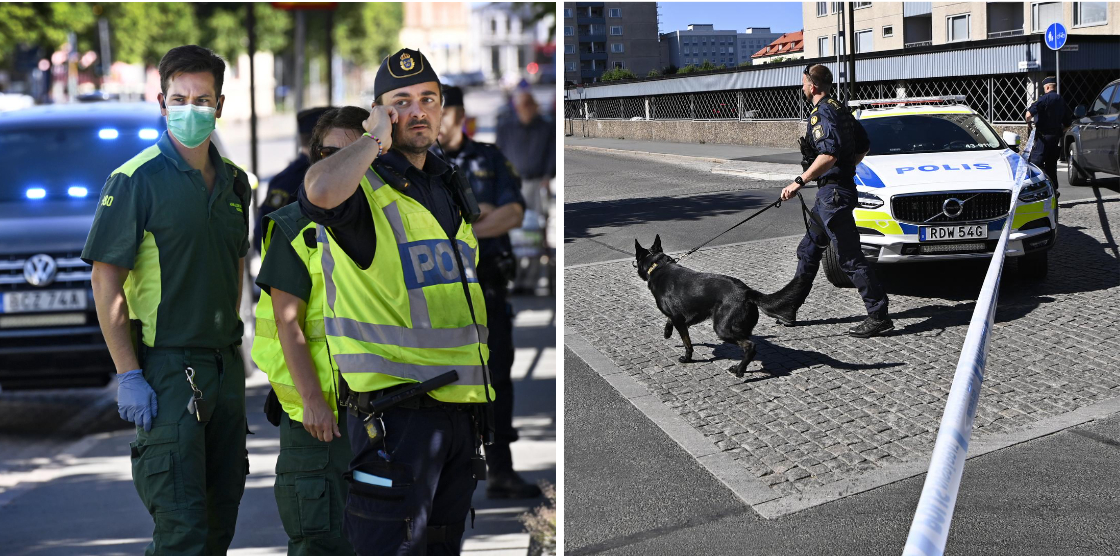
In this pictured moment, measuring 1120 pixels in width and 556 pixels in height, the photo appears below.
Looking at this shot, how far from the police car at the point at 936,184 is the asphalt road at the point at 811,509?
0.53 meters

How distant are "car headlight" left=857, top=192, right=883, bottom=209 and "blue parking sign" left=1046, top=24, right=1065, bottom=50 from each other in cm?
62

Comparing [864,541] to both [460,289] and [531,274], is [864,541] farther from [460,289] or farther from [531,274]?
[531,274]

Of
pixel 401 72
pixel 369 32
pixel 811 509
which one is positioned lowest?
pixel 811 509

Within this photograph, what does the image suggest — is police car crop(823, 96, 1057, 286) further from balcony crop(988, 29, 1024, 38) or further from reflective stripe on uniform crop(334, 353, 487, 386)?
reflective stripe on uniform crop(334, 353, 487, 386)

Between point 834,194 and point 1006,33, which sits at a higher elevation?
point 1006,33

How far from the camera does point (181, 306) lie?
11.9 feet

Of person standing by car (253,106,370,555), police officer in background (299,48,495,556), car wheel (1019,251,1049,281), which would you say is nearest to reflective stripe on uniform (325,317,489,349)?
police officer in background (299,48,495,556)

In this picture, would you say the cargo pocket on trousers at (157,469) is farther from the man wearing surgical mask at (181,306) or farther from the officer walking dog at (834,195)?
the officer walking dog at (834,195)

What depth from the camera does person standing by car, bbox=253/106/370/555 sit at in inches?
137

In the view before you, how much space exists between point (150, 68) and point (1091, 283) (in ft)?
202

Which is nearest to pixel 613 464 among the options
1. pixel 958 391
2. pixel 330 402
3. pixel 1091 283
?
pixel 958 391

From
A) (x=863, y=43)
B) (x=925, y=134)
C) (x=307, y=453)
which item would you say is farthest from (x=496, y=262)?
(x=925, y=134)

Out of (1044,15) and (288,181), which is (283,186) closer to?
(288,181)

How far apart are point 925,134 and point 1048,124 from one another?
0.36 metres
